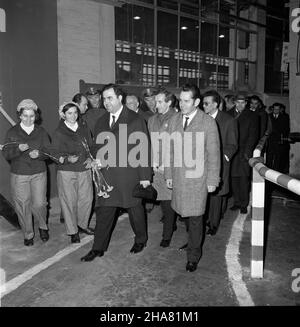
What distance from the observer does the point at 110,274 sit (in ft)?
12.9

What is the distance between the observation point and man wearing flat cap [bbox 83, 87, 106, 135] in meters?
5.90

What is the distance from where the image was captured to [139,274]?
394 cm

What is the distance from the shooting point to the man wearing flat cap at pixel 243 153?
259 inches

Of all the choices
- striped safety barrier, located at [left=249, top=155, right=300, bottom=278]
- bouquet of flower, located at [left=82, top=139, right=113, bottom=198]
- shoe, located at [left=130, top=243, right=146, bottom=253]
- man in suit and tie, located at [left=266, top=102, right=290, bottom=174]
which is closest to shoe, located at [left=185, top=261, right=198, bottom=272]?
striped safety barrier, located at [left=249, top=155, right=300, bottom=278]

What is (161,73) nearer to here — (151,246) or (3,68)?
(3,68)

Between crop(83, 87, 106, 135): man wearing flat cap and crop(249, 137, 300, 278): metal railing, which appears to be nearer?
crop(249, 137, 300, 278): metal railing

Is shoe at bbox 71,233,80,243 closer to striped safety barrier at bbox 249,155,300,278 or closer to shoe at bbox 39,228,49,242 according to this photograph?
shoe at bbox 39,228,49,242

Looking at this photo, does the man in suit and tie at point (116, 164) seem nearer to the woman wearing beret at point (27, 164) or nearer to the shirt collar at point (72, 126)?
the shirt collar at point (72, 126)

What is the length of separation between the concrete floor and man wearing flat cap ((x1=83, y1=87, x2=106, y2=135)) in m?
1.74

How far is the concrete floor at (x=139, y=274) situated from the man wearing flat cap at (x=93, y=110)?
1.74m

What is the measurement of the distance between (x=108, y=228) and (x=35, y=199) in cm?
121

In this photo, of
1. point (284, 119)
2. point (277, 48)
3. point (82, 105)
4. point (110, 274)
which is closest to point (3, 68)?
point (82, 105)

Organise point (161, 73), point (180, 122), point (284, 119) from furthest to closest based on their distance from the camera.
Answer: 1. point (161, 73)
2. point (284, 119)
3. point (180, 122)

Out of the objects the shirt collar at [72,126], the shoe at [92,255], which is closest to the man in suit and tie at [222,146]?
the shoe at [92,255]
